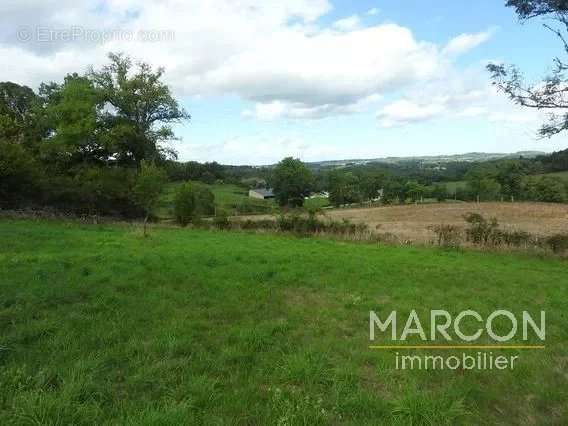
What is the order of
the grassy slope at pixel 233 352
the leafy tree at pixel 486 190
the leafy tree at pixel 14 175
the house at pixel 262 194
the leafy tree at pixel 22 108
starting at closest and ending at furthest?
the grassy slope at pixel 233 352
the leafy tree at pixel 14 175
the leafy tree at pixel 22 108
the leafy tree at pixel 486 190
the house at pixel 262 194

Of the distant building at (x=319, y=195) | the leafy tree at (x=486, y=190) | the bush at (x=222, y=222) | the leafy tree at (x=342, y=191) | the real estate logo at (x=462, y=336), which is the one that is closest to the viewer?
the real estate logo at (x=462, y=336)

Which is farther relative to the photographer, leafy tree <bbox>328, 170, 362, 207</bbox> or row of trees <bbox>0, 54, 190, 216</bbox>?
leafy tree <bbox>328, 170, 362, 207</bbox>

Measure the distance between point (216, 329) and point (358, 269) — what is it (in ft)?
18.7

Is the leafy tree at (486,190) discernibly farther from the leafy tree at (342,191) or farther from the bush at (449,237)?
the bush at (449,237)

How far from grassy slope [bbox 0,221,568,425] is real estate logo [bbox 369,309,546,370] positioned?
0.19 meters

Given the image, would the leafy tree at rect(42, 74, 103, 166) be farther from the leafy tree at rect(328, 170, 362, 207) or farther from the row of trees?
the leafy tree at rect(328, 170, 362, 207)

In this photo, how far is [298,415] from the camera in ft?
11.0

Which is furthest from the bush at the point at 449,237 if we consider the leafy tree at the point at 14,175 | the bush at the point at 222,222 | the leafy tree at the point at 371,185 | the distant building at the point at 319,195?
the distant building at the point at 319,195

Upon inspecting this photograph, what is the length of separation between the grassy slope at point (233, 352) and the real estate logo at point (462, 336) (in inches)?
7.3

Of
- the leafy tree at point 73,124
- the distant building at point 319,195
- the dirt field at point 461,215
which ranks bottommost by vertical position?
the dirt field at point 461,215

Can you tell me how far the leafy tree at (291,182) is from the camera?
76.8m

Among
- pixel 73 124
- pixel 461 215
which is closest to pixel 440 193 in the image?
pixel 461 215

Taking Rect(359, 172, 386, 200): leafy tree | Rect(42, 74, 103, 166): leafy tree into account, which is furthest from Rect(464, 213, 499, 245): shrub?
Rect(359, 172, 386, 200): leafy tree

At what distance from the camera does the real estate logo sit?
15.6 ft
